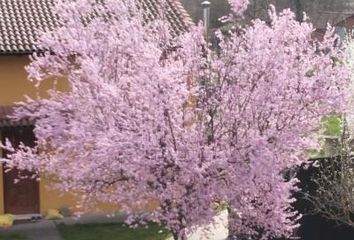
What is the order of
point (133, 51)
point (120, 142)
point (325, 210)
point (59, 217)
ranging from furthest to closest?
point (59, 217) → point (325, 210) → point (133, 51) → point (120, 142)

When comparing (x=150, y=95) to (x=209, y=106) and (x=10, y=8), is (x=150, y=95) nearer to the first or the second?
(x=209, y=106)

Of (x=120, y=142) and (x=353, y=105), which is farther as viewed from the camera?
(x=353, y=105)

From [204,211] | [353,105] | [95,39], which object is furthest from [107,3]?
[353,105]

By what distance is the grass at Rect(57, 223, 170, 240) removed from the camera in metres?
18.0

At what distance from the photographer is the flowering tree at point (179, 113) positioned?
27.7 feet

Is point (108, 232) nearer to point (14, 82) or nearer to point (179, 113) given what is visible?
point (14, 82)

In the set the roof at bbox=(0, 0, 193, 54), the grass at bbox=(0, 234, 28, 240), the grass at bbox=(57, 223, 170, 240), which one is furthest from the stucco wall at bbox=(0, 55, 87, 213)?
the grass at bbox=(0, 234, 28, 240)

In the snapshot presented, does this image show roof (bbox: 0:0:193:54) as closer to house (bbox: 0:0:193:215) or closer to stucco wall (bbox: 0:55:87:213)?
house (bbox: 0:0:193:215)

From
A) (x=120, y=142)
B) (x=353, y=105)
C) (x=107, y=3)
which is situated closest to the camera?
(x=120, y=142)

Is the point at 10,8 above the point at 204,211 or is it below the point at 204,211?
above

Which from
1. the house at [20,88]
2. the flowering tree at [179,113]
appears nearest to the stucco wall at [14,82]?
the house at [20,88]

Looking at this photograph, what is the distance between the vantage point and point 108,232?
1864 centimetres

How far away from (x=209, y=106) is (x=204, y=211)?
1292 millimetres

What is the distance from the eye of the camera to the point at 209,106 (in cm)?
887
